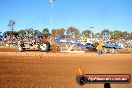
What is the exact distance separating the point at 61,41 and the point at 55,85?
24266 millimetres

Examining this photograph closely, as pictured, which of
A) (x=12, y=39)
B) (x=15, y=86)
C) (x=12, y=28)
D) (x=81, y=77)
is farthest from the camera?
(x=12, y=28)

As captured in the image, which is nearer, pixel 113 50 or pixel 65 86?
pixel 65 86

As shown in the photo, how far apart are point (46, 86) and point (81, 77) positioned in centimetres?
566

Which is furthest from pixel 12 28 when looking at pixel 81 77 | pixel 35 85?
pixel 81 77

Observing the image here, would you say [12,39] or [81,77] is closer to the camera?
[81,77]

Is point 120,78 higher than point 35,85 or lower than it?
higher

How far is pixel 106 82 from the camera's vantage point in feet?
7.84

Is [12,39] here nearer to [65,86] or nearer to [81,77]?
[65,86]

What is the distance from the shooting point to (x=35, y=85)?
316 inches

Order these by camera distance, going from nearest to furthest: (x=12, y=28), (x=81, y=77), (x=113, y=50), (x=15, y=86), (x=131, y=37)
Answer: (x=81, y=77) → (x=15, y=86) → (x=113, y=50) → (x=12, y=28) → (x=131, y=37)

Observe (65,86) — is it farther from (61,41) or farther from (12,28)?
(12,28)

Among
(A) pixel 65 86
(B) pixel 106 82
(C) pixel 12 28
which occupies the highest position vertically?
(C) pixel 12 28

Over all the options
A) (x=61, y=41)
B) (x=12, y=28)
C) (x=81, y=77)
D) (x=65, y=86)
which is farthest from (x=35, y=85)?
(x=12, y=28)

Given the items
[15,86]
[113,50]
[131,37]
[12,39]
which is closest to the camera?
[15,86]
